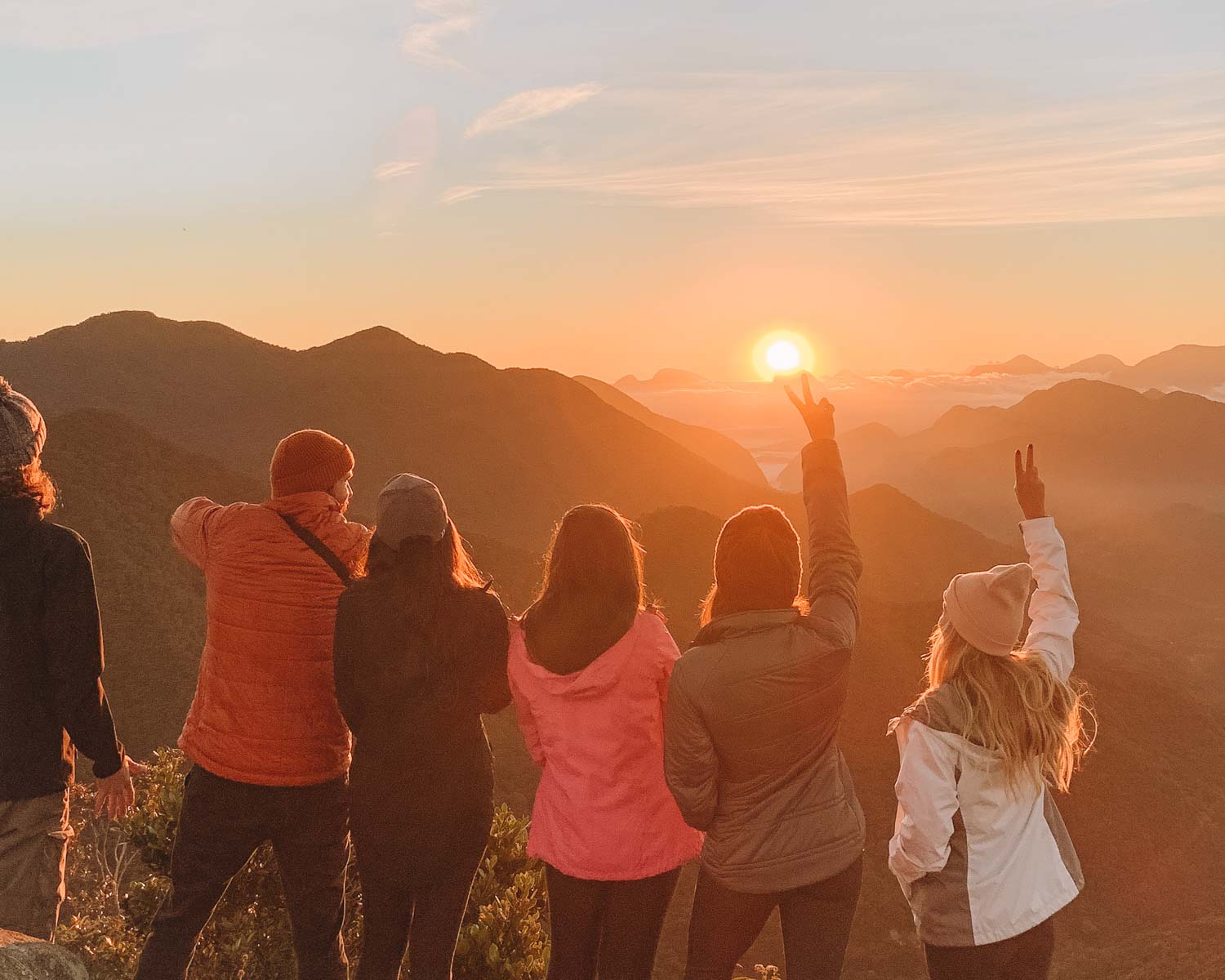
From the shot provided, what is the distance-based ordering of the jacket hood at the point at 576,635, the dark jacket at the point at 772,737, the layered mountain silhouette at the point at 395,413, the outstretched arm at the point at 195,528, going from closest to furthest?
the dark jacket at the point at 772,737
the jacket hood at the point at 576,635
the outstretched arm at the point at 195,528
the layered mountain silhouette at the point at 395,413

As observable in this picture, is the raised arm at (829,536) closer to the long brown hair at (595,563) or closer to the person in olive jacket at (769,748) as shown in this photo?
the person in olive jacket at (769,748)

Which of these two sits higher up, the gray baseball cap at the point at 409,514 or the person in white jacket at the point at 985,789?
A: the gray baseball cap at the point at 409,514

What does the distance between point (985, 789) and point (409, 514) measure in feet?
6.93

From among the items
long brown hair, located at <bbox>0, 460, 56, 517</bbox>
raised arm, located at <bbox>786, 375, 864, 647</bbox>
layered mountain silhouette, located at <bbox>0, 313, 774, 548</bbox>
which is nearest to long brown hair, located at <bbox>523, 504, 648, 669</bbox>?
raised arm, located at <bbox>786, 375, 864, 647</bbox>

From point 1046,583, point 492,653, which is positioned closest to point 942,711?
point 1046,583

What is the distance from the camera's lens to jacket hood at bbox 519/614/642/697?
2977 millimetres

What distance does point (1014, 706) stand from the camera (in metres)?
2.97

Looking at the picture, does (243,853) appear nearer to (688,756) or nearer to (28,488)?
(28,488)

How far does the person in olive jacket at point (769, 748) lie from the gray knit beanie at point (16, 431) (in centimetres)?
245

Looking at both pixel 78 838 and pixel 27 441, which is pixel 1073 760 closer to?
pixel 27 441

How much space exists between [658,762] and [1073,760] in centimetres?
150

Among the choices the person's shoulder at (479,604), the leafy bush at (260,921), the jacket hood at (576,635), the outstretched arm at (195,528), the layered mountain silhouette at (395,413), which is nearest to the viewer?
the jacket hood at (576,635)

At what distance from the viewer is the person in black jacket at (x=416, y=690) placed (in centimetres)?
301

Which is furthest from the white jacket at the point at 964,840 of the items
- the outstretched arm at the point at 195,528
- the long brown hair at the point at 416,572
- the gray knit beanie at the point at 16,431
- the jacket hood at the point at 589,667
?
the gray knit beanie at the point at 16,431
